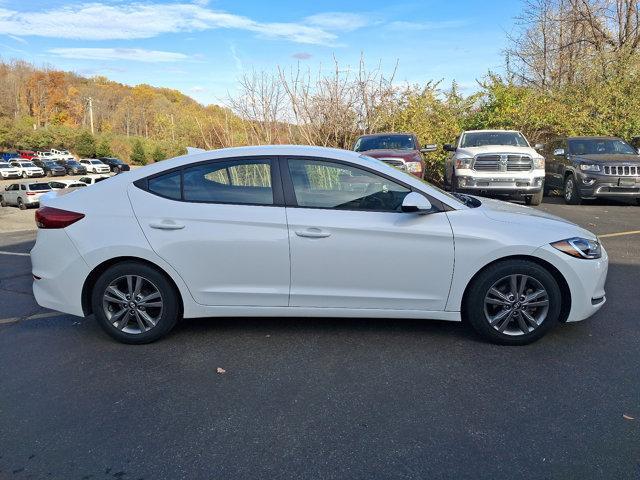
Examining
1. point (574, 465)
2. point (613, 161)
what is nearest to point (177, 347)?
point (574, 465)

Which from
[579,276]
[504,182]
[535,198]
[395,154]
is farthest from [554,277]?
[535,198]

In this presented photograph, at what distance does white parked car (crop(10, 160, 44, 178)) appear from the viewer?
1937 inches

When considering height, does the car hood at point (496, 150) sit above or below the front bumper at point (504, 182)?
above

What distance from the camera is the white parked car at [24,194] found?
28.3 meters

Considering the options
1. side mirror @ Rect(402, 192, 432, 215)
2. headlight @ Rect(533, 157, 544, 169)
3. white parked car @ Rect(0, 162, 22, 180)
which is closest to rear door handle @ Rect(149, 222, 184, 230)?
side mirror @ Rect(402, 192, 432, 215)

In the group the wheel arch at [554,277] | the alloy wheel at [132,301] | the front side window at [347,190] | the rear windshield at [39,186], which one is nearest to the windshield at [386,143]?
the front side window at [347,190]

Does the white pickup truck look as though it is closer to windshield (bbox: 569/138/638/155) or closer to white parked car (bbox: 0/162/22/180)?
windshield (bbox: 569/138/638/155)

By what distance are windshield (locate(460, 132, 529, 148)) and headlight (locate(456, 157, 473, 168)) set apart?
1015 millimetres

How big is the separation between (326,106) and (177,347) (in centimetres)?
1174

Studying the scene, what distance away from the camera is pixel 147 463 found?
2.37 metres

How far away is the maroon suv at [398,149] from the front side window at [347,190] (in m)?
6.52

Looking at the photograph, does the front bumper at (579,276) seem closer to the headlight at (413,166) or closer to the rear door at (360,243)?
the rear door at (360,243)

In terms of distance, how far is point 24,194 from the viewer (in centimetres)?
2848

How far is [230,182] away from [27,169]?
54570mm
